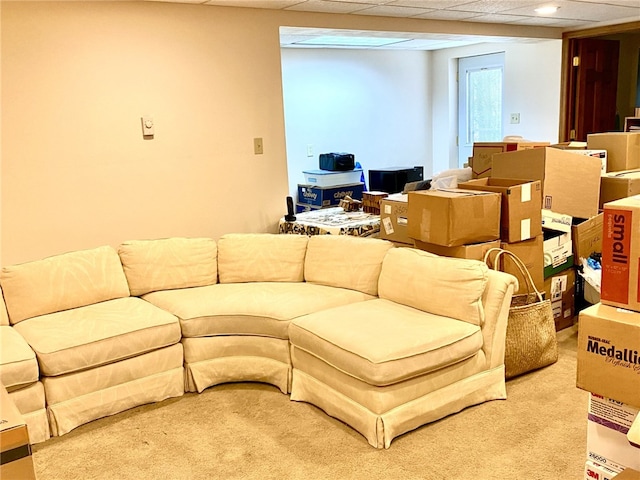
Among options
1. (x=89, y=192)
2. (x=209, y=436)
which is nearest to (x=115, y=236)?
(x=89, y=192)

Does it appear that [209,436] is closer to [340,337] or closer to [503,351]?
[340,337]

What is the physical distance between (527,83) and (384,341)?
4687mm

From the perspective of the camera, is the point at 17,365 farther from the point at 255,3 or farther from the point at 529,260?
the point at 529,260

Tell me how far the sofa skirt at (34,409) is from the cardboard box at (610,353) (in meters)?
2.29

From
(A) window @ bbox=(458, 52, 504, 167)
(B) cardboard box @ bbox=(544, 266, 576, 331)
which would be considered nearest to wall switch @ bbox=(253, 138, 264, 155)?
(B) cardboard box @ bbox=(544, 266, 576, 331)

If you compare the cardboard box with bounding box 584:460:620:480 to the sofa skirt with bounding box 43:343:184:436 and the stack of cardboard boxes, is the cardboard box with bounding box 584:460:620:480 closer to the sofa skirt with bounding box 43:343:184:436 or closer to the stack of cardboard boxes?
the stack of cardboard boxes

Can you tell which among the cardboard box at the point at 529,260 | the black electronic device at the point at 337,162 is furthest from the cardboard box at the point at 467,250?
the black electronic device at the point at 337,162

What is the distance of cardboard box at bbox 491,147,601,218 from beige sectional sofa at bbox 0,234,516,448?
4.17 ft

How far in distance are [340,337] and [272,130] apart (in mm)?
2003

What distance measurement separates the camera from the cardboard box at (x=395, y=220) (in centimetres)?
363

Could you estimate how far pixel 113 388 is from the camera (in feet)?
9.64

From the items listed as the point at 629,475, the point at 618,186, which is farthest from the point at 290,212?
the point at 629,475

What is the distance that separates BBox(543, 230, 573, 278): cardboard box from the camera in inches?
143

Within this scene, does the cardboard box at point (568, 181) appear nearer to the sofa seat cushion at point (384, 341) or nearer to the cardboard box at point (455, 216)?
the cardboard box at point (455, 216)
